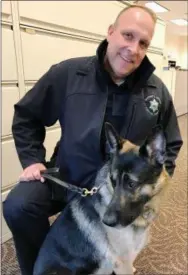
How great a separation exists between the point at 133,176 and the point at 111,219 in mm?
171

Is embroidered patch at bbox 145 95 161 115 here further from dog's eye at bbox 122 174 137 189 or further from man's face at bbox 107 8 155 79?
dog's eye at bbox 122 174 137 189

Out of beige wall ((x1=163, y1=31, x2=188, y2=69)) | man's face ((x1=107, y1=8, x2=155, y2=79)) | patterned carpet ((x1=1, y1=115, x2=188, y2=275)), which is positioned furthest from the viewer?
beige wall ((x1=163, y1=31, x2=188, y2=69))

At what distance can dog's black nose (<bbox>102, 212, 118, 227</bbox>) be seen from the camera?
0.97m

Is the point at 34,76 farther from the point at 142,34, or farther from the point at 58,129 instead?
the point at 142,34

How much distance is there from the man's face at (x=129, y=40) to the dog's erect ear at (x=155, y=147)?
15.9 inches

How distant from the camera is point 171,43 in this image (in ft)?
35.7

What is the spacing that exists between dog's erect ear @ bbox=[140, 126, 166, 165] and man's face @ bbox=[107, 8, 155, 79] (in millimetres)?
403

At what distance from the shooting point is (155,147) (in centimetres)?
98

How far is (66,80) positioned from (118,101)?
262 millimetres

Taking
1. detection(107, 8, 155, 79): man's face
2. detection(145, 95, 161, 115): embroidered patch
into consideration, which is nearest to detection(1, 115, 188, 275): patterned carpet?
detection(145, 95, 161, 115): embroidered patch

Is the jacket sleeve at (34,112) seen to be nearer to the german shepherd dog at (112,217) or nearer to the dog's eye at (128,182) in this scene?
the german shepherd dog at (112,217)

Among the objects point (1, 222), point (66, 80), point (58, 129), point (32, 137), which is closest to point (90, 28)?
point (58, 129)

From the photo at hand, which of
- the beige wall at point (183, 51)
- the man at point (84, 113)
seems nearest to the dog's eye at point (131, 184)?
the man at point (84, 113)

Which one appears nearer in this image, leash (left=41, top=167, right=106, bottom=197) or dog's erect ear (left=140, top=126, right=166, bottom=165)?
dog's erect ear (left=140, top=126, right=166, bottom=165)
